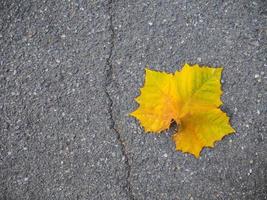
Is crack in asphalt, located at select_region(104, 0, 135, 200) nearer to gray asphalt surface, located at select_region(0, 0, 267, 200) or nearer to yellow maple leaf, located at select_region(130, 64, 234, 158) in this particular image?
gray asphalt surface, located at select_region(0, 0, 267, 200)

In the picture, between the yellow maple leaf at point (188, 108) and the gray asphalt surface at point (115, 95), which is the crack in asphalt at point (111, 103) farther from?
the yellow maple leaf at point (188, 108)

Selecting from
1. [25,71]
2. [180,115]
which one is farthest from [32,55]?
[180,115]

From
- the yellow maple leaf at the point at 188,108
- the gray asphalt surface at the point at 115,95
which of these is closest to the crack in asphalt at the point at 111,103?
the gray asphalt surface at the point at 115,95

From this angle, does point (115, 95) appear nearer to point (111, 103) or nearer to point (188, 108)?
point (111, 103)

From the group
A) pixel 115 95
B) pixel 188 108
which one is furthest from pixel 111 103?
pixel 188 108

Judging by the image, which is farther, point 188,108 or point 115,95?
point 115,95

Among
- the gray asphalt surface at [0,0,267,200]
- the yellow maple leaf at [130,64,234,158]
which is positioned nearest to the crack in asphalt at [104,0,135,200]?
the gray asphalt surface at [0,0,267,200]
